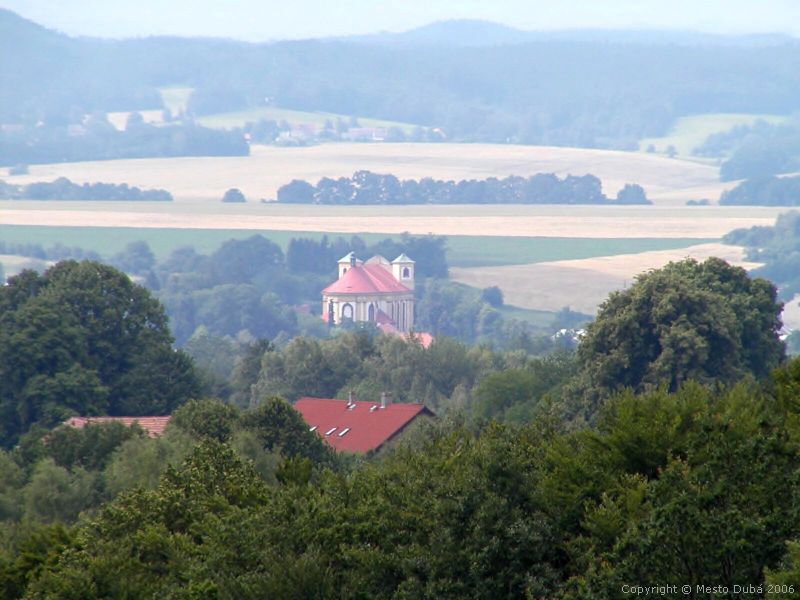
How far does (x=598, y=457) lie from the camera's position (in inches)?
1238

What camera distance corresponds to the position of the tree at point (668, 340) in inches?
Result: 2625

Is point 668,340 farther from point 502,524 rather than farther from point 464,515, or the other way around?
point 502,524

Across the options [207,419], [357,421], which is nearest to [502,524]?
[207,419]

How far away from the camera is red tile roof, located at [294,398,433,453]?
77.8m

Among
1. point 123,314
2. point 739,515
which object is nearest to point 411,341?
point 123,314

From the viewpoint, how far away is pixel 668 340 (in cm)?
6725

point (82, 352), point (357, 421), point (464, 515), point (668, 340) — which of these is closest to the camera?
point (464, 515)

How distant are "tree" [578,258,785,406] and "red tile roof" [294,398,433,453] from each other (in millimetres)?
10698

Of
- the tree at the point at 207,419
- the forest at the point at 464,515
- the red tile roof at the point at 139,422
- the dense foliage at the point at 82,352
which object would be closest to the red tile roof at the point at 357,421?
the dense foliage at the point at 82,352

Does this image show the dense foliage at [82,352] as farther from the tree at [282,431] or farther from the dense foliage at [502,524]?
the dense foliage at [502,524]

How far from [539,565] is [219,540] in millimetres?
5065

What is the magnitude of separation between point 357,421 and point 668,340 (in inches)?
721

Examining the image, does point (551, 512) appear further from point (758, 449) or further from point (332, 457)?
point (332, 457)

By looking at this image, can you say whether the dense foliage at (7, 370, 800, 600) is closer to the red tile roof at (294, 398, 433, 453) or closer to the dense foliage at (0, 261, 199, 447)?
the dense foliage at (0, 261, 199, 447)
